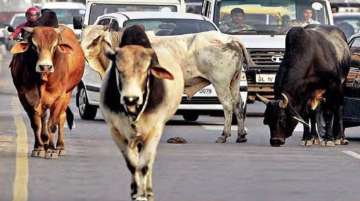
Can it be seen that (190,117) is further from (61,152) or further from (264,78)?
(61,152)

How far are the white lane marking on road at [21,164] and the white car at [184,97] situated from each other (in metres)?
1.21

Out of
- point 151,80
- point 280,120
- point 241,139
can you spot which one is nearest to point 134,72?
point 151,80

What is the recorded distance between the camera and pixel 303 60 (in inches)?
911

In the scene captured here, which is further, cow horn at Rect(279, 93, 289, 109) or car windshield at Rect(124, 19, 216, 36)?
car windshield at Rect(124, 19, 216, 36)

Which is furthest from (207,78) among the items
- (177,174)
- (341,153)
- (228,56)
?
(177,174)

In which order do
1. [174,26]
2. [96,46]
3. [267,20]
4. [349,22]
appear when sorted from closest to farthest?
[96,46], [174,26], [267,20], [349,22]

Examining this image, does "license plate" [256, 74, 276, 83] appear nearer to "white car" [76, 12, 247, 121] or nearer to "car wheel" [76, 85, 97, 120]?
"white car" [76, 12, 247, 121]

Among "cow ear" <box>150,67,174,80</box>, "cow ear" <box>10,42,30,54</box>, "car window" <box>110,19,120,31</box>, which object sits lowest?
"car window" <box>110,19,120,31</box>

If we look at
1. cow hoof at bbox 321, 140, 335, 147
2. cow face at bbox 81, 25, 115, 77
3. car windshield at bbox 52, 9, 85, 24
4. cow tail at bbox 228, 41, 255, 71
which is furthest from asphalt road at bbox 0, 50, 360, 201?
car windshield at bbox 52, 9, 85, 24

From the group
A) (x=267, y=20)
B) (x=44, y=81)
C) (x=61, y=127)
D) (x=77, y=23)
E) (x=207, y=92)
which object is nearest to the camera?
(x=44, y=81)

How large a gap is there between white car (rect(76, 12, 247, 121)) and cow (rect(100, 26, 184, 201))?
36.2 ft

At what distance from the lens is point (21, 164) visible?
19109 millimetres

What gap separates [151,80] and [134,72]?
19.2 inches

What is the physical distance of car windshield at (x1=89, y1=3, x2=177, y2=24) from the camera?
3244 cm
